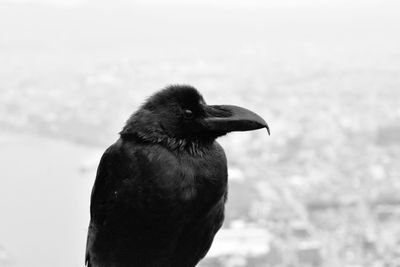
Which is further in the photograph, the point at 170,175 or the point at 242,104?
the point at 242,104

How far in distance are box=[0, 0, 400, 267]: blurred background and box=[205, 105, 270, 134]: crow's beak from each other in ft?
0.61

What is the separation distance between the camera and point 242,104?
6.25 metres

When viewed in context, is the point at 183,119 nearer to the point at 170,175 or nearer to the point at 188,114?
the point at 188,114

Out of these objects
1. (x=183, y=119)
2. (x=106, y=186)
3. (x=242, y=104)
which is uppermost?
(x=183, y=119)

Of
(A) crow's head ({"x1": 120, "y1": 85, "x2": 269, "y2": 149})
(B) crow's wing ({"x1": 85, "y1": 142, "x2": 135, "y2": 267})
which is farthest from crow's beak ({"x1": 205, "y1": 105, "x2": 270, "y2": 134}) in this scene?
(B) crow's wing ({"x1": 85, "y1": 142, "x2": 135, "y2": 267})

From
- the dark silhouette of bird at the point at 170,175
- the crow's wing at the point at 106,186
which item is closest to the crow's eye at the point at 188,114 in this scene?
the dark silhouette of bird at the point at 170,175

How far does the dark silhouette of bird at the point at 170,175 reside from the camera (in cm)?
141

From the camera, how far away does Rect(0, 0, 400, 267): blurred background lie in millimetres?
4434

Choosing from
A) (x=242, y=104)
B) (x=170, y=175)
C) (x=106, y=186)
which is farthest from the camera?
(x=242, y=104)

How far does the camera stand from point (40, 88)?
8453mm

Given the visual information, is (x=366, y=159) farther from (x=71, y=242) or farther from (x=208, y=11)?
(x=208, y=11)

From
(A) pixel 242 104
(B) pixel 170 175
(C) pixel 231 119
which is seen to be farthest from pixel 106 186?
(A) pixel 242 104

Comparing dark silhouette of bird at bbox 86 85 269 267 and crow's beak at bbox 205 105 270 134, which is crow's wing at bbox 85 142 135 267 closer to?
dark silhouette of bird at bbox 86 85 269 267

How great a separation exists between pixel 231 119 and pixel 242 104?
191 inches
